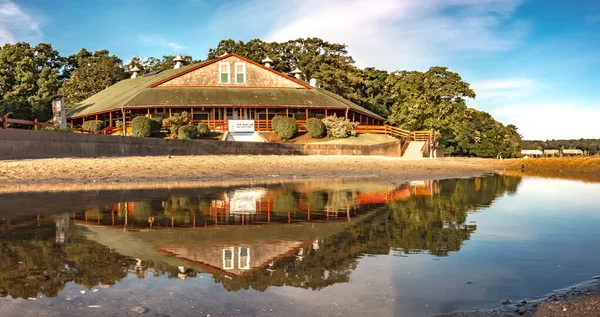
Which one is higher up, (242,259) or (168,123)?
(168,123)

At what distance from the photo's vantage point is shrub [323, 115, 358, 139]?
45562 millimetres

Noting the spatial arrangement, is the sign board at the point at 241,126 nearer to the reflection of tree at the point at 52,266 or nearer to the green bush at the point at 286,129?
the green bush at the point at 286,129

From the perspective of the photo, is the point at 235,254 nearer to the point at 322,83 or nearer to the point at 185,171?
the point at 185,171

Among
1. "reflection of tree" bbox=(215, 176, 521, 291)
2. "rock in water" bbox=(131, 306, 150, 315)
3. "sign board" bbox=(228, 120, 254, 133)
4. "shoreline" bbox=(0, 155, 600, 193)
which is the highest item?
"sign board" bbox=(228, 120, 254, 133)

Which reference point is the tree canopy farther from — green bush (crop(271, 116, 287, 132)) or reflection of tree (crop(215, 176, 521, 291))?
reflection of tree (crop(215, 176, 521, 291))

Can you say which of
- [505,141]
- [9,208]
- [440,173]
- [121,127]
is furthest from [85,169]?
[505,141]

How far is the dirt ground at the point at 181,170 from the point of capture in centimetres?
2033

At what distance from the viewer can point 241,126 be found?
152 feet

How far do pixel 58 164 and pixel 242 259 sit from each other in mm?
18228

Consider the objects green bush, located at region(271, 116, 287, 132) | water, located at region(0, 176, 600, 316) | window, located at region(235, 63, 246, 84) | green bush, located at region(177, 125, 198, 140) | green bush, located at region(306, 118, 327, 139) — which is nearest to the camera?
water, located at region(0, 176, 600, 316)

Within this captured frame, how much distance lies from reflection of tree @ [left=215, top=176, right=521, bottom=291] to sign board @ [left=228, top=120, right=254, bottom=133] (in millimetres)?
32774

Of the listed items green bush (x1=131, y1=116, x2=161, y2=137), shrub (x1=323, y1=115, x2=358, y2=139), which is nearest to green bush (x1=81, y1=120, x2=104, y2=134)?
green bush (x1=131, y1=116, x2=161, y2=137)

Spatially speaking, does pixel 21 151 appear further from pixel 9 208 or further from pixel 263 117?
pixel 263 117

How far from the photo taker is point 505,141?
9194 centimetres
